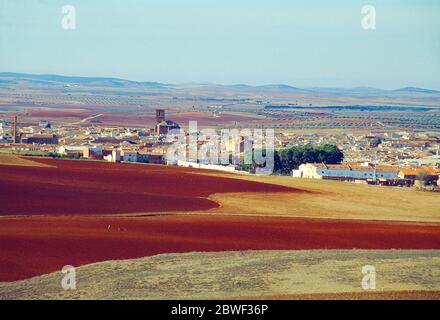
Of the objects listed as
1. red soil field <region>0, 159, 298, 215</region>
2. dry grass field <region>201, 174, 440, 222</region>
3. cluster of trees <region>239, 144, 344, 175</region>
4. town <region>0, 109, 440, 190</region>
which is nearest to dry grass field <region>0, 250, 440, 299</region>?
red soil field <region>0, 159, 298, 215</region>

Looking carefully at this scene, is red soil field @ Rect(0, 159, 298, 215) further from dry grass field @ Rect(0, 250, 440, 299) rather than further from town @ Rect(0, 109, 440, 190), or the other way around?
dry grass field @ Rect(0, 250, 440, 299)

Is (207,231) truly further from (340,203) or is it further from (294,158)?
(294,158)

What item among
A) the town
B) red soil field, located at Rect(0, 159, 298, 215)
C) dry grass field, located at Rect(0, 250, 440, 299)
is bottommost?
the town

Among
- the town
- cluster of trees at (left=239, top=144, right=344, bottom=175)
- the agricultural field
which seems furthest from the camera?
cluster of trees at (left=239, top=144, right=344, bottom=175)

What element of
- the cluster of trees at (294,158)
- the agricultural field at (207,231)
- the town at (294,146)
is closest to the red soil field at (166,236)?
the agricultural field at (207,231)

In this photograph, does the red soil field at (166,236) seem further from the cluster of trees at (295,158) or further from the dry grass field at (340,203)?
the cluster of trees at (295,158)

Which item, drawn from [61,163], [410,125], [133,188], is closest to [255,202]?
[133,188]

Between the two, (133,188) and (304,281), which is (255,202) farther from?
(304,281)
